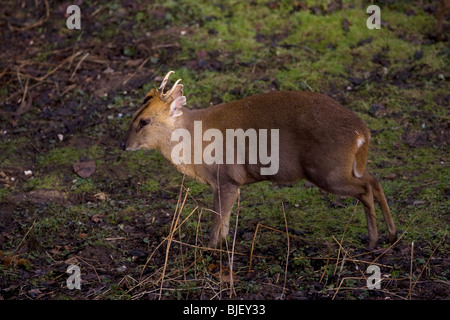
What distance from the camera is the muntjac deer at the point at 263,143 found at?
574 cm

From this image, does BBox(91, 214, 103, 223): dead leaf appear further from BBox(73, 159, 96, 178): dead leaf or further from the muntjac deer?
BBox(73, 159, 96, 178): dead leaf

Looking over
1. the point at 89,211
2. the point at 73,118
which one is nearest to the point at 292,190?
the point at 89,211

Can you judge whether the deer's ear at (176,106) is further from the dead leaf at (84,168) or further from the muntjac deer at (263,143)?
the dead leaf at (84,168)

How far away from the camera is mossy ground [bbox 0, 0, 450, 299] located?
18.1 ft

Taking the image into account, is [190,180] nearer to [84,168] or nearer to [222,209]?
[84,168]

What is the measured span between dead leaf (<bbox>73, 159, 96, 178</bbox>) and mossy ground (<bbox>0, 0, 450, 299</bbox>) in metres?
0.07

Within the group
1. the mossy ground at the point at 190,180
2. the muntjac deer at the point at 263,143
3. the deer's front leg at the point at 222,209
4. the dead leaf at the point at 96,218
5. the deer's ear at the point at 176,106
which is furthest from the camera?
the dead leaf at the point at 96,218

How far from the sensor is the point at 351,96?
9000 millimetres

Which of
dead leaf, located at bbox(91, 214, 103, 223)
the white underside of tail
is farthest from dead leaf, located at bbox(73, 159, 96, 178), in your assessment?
the white underside of tail

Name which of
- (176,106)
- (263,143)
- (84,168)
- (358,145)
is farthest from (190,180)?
(358,145)

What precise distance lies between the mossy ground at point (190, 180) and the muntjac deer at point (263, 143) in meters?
0.41

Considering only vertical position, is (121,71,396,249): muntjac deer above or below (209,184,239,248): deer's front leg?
above

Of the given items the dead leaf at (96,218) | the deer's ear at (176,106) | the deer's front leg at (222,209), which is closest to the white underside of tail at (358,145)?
the deer's front leg at (222,209)

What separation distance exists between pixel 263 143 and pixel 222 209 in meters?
0.74
